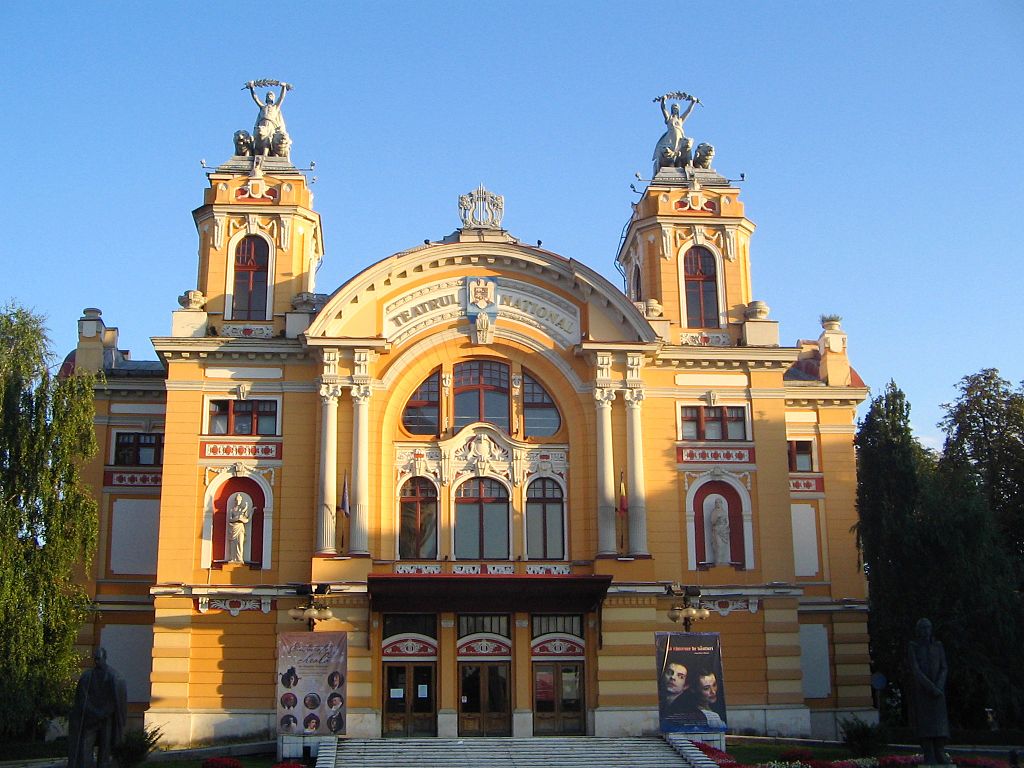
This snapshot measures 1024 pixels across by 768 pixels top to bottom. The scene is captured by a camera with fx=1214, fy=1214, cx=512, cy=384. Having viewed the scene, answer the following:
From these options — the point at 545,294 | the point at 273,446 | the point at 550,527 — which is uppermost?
the point at 545,294

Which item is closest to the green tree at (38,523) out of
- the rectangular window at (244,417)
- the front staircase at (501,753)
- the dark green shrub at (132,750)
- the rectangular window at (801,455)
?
the rectangular window at (244,417)

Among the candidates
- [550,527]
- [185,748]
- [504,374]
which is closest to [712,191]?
[504,374]

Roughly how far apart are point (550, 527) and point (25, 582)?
51.5 feet

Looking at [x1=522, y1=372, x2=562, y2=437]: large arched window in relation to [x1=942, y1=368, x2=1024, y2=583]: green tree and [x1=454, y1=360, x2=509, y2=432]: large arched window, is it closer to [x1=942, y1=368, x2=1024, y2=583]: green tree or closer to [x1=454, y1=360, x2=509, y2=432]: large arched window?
[x1=454, y1=360, x2=509, y2=432]: large arched window

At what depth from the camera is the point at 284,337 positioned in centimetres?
3994

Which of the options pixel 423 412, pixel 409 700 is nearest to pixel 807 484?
pixel 423 412

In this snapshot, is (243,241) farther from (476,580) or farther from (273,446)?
(476,580)

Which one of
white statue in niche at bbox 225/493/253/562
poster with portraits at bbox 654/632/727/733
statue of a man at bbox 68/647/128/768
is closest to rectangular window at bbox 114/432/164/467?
white statue in niche at bbox 225/493/253/562

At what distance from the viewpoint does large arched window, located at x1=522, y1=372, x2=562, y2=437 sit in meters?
39.8

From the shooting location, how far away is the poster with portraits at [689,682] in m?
36.1

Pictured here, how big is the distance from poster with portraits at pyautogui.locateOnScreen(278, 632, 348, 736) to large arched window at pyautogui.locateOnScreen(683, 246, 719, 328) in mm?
16259

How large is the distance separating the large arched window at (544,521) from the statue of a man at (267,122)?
15.7 metres

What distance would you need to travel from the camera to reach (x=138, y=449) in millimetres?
42438

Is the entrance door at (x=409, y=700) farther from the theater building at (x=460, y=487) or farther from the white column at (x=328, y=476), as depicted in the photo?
the white column at (x=328, y=476)
